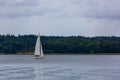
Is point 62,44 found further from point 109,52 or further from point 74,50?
point 109,52

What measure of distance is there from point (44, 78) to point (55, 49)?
121508 millimetres

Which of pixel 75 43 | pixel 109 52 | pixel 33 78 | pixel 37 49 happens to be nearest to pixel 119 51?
pixel 109 52

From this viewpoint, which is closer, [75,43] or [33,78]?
[33,78]

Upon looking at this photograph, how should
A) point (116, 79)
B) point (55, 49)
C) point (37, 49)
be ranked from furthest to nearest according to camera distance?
point (55, 49)
point (37, 49)
point (116, 79)

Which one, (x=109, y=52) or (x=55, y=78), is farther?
(x=109, y=52)

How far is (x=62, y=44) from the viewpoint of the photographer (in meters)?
184

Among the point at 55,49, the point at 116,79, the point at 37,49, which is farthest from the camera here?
the point at 55,49

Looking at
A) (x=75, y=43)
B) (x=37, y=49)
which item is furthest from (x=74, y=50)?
(x=37, y=49)

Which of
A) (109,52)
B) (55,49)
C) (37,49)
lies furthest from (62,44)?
(37,49)

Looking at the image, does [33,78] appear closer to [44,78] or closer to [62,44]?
[44,78]

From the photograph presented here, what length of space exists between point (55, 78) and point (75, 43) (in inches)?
5116

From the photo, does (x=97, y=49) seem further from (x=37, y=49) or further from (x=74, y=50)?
(x=37, y=49)

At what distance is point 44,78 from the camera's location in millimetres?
62250

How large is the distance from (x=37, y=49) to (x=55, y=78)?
197 feet
